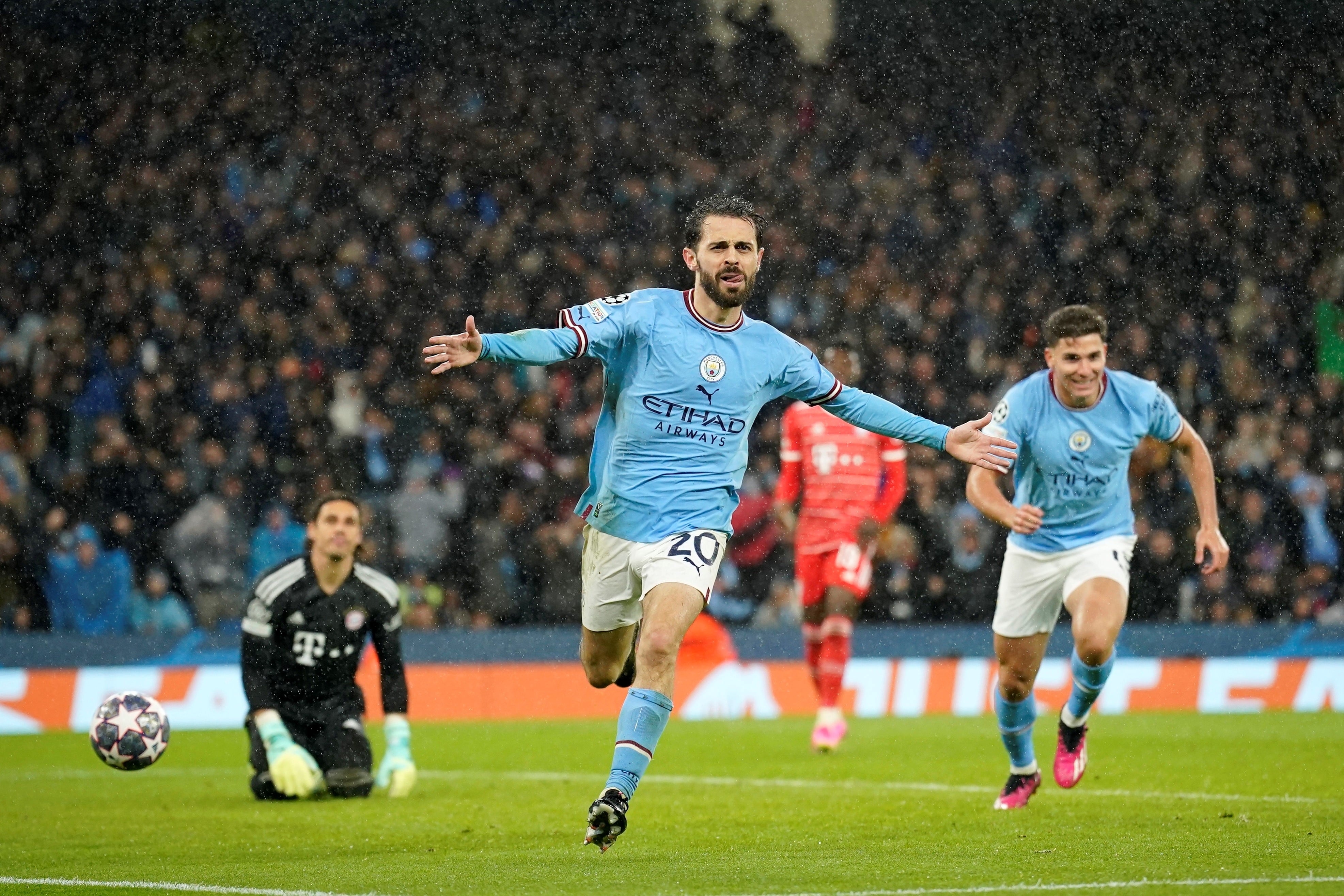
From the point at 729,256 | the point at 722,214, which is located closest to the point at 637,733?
the point at 729,256

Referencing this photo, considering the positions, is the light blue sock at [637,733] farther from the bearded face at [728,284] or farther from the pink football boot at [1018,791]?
the pink football boot at [1018,791]

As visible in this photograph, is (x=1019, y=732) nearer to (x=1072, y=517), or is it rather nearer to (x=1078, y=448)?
(x=1072, y=517)

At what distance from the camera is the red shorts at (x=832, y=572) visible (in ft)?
40.5

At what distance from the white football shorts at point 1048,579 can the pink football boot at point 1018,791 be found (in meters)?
0.64

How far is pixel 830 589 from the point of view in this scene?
12375 millimetres

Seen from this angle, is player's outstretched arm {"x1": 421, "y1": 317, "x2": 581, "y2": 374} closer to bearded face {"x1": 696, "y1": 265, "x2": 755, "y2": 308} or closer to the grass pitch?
bearded face {"x1": 696, "y1": 265, "x2": 755, "y2": 308}

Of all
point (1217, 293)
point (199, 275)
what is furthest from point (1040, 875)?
point (1217, 293)

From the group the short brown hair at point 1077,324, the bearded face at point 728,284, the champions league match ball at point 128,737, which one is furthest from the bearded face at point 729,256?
the champions league match ball at point 128,737

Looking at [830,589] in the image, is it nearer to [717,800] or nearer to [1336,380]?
[717,800]

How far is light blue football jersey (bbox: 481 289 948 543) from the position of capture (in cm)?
716

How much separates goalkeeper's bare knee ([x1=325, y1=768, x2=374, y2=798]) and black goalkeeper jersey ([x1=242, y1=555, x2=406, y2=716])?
0.35 metres

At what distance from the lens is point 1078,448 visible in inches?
330

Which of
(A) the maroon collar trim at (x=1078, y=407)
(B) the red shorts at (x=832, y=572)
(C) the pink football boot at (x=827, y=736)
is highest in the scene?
(A) the maroon collar trim at (x=1078, y=407)

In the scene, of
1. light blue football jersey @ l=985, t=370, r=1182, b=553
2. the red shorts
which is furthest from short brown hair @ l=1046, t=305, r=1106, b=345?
the red shorts
